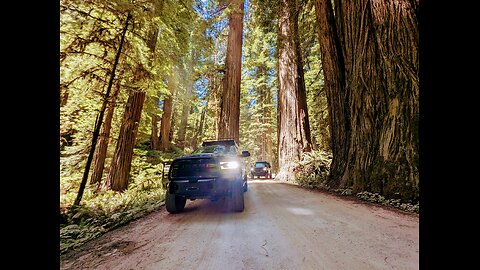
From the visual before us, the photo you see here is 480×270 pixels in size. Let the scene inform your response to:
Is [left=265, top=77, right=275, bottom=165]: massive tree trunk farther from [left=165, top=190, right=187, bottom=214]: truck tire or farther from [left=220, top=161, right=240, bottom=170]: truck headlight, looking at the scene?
[left=165, top=190, right=187, bottom=214]: truck tire

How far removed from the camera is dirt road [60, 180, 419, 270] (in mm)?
2578

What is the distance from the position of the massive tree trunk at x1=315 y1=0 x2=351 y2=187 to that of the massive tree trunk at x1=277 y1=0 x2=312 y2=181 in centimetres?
293

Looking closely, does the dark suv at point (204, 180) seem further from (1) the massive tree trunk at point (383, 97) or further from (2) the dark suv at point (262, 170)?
(2) the dark suv at point (262, 170)

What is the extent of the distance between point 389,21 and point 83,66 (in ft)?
25.6

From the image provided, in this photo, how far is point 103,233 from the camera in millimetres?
4070

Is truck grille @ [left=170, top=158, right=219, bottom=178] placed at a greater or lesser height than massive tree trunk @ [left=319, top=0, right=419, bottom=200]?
lesser

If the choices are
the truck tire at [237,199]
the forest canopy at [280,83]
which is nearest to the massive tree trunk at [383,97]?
the forest canopy at [280,83]

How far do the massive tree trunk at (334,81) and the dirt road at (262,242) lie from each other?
3.59 metres

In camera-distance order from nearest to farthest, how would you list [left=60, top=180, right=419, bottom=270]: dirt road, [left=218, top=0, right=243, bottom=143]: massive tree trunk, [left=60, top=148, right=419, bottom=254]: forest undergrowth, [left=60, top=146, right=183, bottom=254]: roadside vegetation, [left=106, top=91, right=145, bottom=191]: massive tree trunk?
[left=60, top=180, right=419, bottom=270]: dirt road
[left=60, top=146, right=183, bottom=254]: roadside vegetation
[left=60, top=148, right=419, bottom=254]: forest undergrowth
[left=106, top=91, right=145, bottom=191]: massive tree trunk
[left=218, top=0, right=243, bottom=143]: massive tree trunk

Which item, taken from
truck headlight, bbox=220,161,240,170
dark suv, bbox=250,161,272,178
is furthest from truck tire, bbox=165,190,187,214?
dark suv, bbox=250,161,272,178
